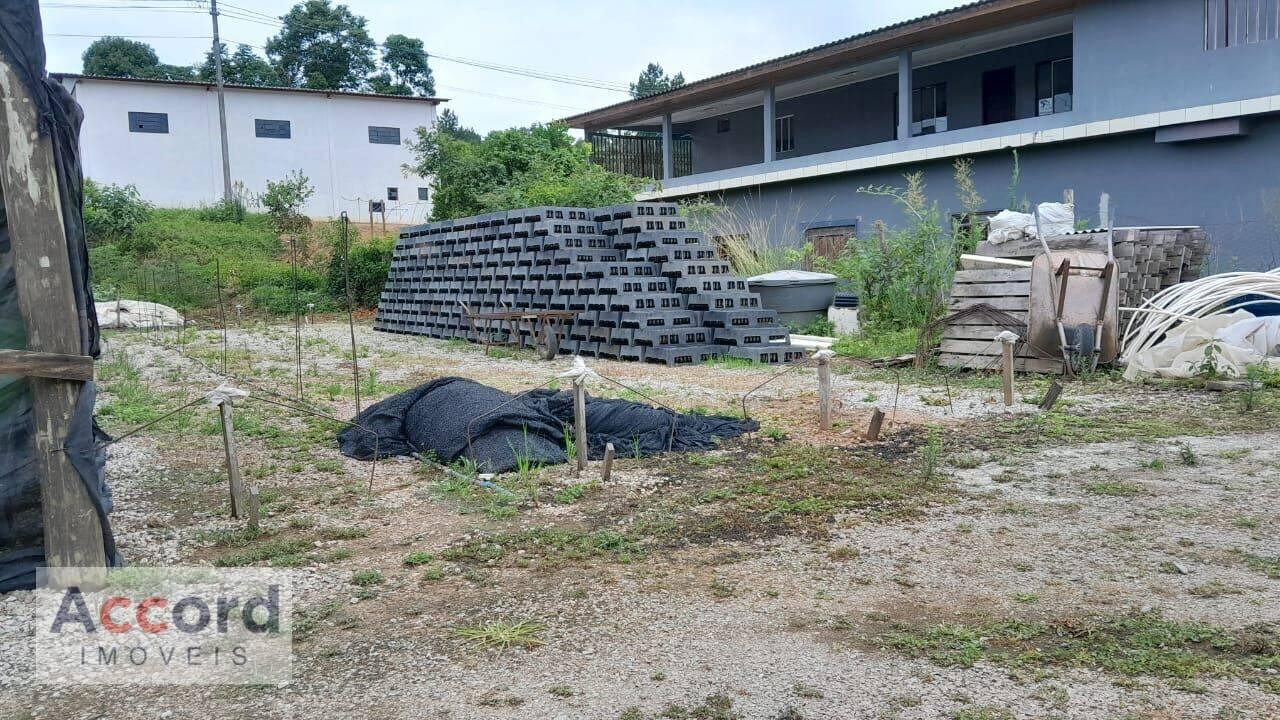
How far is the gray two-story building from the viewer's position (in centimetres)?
1302

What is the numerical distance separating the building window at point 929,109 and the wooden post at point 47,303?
61.8 feet

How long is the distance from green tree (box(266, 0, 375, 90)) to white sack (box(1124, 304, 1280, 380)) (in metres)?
46.9

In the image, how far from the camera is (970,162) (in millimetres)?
16422

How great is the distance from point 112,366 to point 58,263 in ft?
30.7

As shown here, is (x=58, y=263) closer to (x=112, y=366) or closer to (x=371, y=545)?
(x=371, y=545)

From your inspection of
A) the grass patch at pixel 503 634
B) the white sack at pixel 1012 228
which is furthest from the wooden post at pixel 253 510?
the white sack at pixel 1012 228

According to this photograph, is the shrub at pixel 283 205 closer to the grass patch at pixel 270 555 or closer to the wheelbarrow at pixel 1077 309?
the wheelbarrow at pixel 1077 309

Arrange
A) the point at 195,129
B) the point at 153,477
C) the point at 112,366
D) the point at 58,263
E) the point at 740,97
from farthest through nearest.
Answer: the point at 195,129 → the point at 740,97 → the point at 112,366 → the point at 153,477 → the point at 58,263

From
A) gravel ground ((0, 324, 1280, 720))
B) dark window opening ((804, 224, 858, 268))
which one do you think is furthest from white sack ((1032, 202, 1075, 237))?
dark window opening ((804, 224, 858, 268))

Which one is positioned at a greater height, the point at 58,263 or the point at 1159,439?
the point at 58,263

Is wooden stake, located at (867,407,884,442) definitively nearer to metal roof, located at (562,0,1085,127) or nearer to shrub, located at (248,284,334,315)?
metal roof, located at (562,0,1085,127)

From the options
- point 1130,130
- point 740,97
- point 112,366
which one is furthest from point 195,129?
point 1130,130

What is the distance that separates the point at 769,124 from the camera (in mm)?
20391

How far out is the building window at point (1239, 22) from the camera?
12.8m
